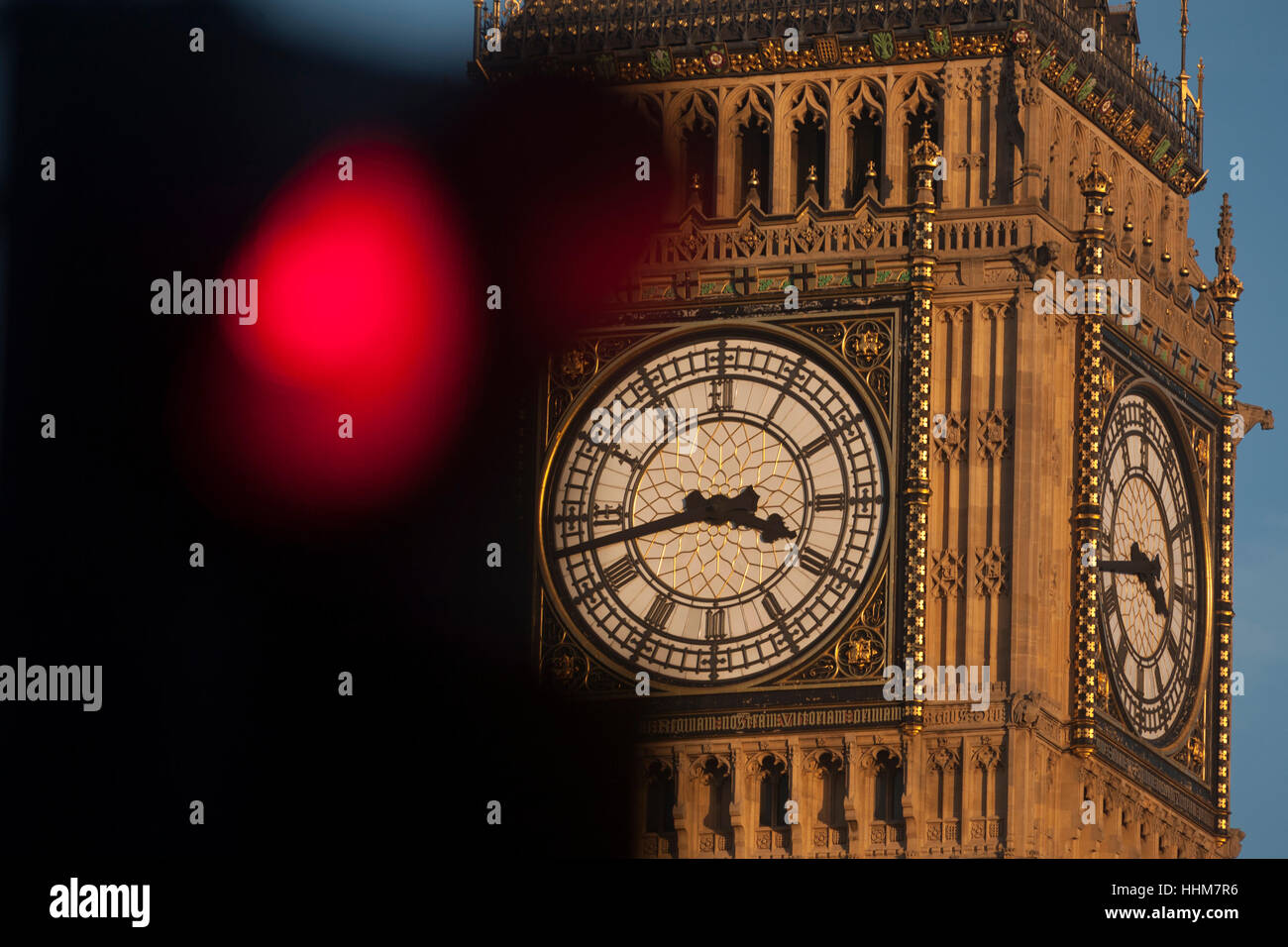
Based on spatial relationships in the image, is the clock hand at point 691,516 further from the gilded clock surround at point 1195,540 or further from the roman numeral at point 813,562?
the gilded clock surround at point 1195,540

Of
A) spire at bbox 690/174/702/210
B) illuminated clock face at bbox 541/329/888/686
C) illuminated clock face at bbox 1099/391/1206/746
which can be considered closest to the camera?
illuminated clock face at bbox 541/329/888/686

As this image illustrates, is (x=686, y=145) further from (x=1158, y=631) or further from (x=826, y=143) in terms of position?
(x=1158, y=631)

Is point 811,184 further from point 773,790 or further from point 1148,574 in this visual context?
point 773,790

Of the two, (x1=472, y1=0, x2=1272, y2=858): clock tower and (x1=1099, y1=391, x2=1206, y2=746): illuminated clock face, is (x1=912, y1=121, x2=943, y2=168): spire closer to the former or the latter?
(x1=472, y1=0, x2=1272, y2=858): clock tower

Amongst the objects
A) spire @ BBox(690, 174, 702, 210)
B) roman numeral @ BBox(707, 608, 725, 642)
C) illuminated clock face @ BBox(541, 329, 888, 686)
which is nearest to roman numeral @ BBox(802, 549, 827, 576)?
illuminated clock face @ BBox(541, 329, 888, 686)

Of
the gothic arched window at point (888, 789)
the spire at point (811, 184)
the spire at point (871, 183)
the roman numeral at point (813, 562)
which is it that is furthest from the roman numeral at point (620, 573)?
the spire at point (871, 183)

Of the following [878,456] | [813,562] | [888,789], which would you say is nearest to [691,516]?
[813,562]
